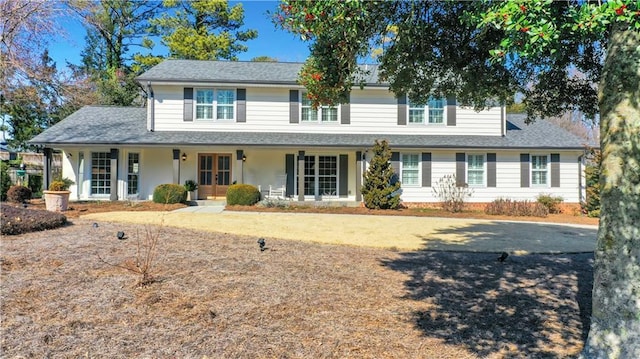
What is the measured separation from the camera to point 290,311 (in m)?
4.15

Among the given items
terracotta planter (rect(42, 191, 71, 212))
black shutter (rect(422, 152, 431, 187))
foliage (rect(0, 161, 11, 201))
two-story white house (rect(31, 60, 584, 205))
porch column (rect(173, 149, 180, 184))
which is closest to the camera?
terracotta planter (rect(42, 191, 71, 212))

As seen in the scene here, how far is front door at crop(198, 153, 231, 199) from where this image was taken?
56.3 feet

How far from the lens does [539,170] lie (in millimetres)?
17344

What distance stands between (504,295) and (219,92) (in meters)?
14.9

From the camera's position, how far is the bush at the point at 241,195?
14906 millimetres

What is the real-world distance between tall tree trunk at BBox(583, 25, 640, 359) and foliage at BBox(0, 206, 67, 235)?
9.24 meters

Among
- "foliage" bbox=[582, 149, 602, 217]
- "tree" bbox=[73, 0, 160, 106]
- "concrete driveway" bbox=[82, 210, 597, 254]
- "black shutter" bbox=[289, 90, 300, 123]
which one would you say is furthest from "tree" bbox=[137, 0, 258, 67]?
"foliage" bbox=[582, 149, 602, 217]

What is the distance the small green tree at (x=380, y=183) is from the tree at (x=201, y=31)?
59.0 ft

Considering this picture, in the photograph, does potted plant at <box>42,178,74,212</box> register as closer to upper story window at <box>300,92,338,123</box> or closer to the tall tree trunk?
upper story window at <box>300,92,338,123</box>

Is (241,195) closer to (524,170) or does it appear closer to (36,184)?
(524,170)

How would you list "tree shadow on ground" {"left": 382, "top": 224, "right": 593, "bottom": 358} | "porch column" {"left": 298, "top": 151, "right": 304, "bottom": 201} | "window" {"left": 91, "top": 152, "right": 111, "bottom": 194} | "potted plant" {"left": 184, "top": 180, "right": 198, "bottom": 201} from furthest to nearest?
"window" {"left": 91, "top": 152, "right": 111, "bottom": 194}, "potted plant" {"left": 184, "top": 180, "right": 198, "bottom": 201}, "porch column" {"left": 298, "top": 151, "right": 304, "bottom": 201}, "tree shadow on ground" {"left": 382, "top": 224, "right": 593, "bottom": 358}

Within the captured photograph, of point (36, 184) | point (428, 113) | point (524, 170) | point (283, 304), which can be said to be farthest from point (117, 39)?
point (283, 304)

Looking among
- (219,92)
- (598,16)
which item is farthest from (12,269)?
(219,92)

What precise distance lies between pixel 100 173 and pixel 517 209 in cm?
1808
